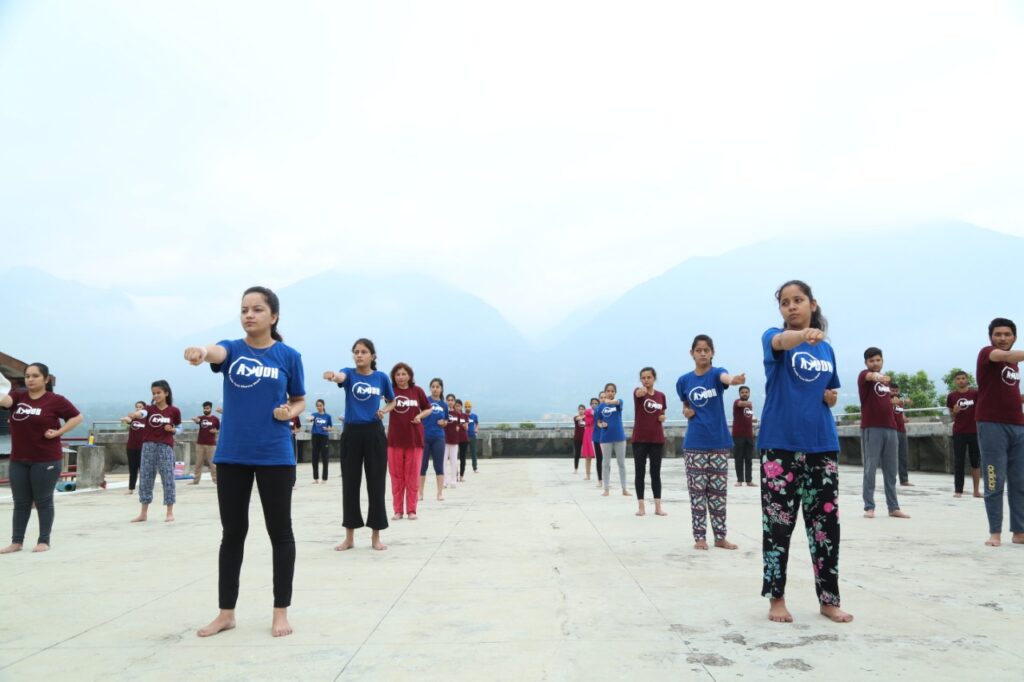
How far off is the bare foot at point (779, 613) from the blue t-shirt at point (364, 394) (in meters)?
4.32

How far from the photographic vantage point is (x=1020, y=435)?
262 inches

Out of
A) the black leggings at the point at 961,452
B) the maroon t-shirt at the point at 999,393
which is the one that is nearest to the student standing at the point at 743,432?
the black leggings at the point at 961,452

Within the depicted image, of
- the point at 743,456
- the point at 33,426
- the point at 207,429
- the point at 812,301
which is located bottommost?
the point at 743,456

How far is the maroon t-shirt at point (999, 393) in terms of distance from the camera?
664 cm

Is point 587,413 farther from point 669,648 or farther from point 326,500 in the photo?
point 669,648

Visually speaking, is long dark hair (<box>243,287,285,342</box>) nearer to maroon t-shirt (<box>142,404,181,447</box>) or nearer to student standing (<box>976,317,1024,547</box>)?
student standing (<box>976,317,1024,547</box>)

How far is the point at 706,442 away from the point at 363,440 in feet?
10.8

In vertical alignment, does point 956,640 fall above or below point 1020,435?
below

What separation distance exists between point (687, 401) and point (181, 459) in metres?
17.8

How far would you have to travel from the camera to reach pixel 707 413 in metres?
7.00

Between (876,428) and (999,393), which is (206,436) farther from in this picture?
(999,393)

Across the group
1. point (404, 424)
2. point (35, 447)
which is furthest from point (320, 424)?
point (35, 447)

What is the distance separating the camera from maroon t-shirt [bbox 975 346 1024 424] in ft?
21.8

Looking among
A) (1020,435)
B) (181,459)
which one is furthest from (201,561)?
(181,459)
